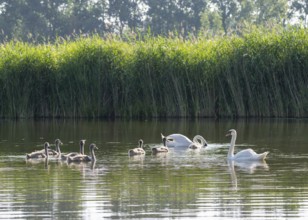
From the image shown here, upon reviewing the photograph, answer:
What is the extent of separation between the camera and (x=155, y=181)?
51.7 feet

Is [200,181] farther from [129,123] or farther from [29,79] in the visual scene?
[29,79]

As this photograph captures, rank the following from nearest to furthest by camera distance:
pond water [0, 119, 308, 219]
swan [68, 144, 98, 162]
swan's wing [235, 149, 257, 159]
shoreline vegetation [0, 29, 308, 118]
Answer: pond water [0, 119, 308, 219], swan's wing [235, 149, 257, 159], swan [68, 144, 98, 162], shoreline vegetation [0, 29, 308, 118]

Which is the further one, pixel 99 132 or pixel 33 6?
pixel 33 6

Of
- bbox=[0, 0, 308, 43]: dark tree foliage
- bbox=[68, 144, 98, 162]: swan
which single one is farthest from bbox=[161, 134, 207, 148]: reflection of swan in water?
bbox=[0, 0, 308, 43]: dark tree foliage

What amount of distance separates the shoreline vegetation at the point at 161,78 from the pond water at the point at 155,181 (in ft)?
20.6

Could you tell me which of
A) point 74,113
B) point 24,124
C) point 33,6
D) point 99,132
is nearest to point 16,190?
point 99,132

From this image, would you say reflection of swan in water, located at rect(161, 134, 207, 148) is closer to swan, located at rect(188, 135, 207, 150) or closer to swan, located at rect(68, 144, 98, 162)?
swan, located at rect(188, 135, 207, 150)

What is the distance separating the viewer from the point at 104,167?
18.1 meters

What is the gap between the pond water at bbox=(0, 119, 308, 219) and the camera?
1262cm

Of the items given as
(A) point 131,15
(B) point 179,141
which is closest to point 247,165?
(B) point 179,141

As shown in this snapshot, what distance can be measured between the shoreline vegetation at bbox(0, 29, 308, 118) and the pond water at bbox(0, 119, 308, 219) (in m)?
6.27

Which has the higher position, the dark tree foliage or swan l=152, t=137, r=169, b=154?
the dark tree foliage

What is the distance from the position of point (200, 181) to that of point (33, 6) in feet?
187

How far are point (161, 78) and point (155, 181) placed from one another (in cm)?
1783
